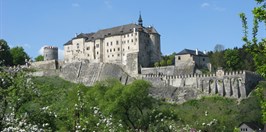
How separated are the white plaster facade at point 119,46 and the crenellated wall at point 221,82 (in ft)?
34.9

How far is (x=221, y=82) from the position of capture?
69000 mm

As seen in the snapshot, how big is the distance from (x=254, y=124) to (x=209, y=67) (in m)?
24.9

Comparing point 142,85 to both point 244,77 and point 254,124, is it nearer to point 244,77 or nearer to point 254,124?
point 254,124

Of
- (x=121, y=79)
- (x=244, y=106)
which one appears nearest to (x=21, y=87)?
(x=244, y=106)

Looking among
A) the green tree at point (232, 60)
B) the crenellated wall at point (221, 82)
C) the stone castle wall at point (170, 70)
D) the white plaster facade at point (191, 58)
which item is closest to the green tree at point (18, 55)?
the stone castle wall at point (170, 70)

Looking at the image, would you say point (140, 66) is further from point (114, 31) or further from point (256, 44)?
point (256, 44)

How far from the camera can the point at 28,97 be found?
15891 mm

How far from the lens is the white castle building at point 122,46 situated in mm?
84438

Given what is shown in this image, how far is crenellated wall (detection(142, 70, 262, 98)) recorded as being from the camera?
67.1 meters

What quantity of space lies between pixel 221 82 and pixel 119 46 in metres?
25.6

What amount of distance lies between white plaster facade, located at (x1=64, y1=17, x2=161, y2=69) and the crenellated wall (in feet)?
Answer: 34.9

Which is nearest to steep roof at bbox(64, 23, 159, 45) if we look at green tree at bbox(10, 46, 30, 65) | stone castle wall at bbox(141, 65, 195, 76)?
stone castle wall at bbox(141, 65, 195, 76)

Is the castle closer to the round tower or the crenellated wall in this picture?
the crenellated wall

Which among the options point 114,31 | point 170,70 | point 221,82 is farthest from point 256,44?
point 114,31
